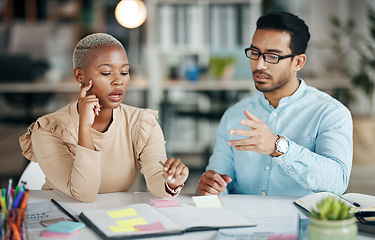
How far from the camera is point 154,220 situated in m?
1.21

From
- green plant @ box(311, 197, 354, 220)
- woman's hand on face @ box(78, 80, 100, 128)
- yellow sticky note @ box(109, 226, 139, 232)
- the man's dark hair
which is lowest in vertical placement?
yellow sticky note @ box(109, 226, 139, 232)

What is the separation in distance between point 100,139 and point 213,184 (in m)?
0.42

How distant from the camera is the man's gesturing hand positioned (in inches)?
62.1

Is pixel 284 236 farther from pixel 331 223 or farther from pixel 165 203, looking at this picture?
pixel 165 203

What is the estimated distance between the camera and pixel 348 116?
170 cm

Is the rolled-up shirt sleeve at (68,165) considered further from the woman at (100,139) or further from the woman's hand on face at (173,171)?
the woman's hand on face at (173,171)

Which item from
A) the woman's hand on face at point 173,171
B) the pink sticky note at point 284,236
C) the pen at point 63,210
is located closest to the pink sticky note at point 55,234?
the pen at point 63,210

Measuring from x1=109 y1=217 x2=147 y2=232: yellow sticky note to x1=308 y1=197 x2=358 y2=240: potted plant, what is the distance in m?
0.44

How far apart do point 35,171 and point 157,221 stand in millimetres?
831

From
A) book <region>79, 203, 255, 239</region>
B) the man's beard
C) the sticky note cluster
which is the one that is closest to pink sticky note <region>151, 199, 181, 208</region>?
book <region>79, 203, 255, 239</region>

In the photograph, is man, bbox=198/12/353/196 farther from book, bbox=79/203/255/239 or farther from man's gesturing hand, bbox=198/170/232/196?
book, bbox=79/203/255/239

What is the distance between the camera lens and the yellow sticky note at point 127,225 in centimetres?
114

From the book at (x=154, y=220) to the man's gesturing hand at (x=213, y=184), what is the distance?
231mm

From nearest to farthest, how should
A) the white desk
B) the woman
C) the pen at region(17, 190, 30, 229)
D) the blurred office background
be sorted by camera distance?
the pen at region(17, 190, 30, 229), the white desk, the woman, the blurred office background
